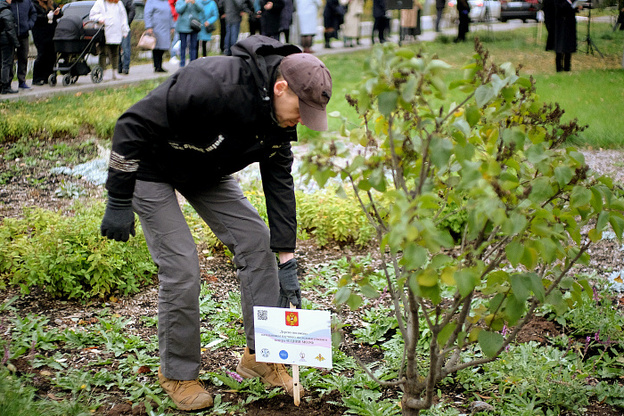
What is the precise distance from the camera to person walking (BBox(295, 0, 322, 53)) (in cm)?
1316

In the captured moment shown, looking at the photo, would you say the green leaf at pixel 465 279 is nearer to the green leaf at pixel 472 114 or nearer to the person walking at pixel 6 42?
the green leaf at pixel 472 114

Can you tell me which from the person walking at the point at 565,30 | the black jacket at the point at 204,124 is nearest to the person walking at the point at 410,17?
the person walking at the point at 565,30

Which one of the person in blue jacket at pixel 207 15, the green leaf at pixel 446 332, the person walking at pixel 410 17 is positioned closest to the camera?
the green leaf at pixel 446 332

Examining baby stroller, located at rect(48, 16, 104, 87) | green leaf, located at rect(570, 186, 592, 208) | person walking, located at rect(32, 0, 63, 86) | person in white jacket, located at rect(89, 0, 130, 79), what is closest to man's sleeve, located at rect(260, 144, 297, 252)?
green leaf, located at rect(570, 186, 592, 208)

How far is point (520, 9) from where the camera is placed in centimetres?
2147

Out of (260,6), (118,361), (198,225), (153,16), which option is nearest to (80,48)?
(153,16)

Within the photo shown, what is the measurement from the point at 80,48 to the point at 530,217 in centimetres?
1042

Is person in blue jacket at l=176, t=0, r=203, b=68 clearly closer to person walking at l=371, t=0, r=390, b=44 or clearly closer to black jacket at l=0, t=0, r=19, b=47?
black jacket at l=0, t=0, r=19, b=47

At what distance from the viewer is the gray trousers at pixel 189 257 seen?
8.97ft

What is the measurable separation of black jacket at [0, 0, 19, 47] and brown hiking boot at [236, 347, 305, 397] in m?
7.89

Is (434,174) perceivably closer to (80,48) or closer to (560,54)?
(80,48)

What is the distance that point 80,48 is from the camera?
35.6 feet

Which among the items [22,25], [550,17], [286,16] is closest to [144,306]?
[22,25]

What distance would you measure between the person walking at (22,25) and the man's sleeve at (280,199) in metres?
8.14
